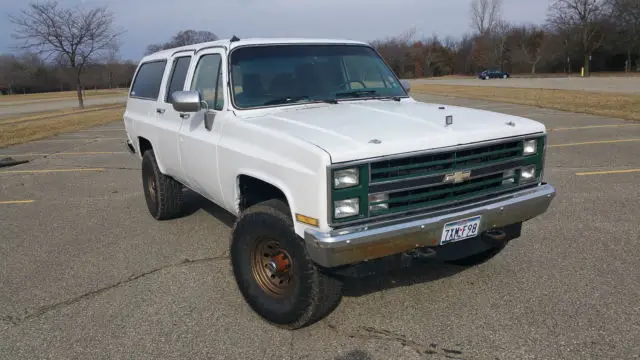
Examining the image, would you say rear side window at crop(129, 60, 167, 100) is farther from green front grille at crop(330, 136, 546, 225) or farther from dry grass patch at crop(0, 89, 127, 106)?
dry grass patch at crop(0, 89, 127, 106)

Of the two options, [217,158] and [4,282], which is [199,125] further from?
[4,282]

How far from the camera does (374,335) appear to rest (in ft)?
10.8

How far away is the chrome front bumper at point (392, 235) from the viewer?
2834 millimetres

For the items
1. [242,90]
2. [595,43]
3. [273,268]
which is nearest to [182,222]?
[242,90]

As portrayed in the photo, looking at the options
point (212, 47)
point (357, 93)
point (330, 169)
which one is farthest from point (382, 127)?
point (212, 47)

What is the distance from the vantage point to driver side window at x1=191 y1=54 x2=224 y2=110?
4.18 metres

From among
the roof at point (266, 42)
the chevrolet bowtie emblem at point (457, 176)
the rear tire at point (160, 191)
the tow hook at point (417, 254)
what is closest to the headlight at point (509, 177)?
the chevrolet bowtie emblem at point (457, 176)

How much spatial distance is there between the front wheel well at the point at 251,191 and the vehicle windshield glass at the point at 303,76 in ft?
2.12

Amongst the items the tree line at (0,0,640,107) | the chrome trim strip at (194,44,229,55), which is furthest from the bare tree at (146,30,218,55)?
the chrome trim strip at (194,44,229,55)

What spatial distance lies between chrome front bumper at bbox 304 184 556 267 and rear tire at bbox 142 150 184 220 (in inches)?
127

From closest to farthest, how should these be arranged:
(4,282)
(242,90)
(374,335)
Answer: (374,335) < (242,90) < (4,282)

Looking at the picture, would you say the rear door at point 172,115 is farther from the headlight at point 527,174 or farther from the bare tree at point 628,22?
the bare tree at point 628,22

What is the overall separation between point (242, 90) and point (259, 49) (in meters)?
0.49

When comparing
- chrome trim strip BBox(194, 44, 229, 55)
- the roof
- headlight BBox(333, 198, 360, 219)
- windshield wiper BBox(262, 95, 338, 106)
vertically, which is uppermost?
the roof
